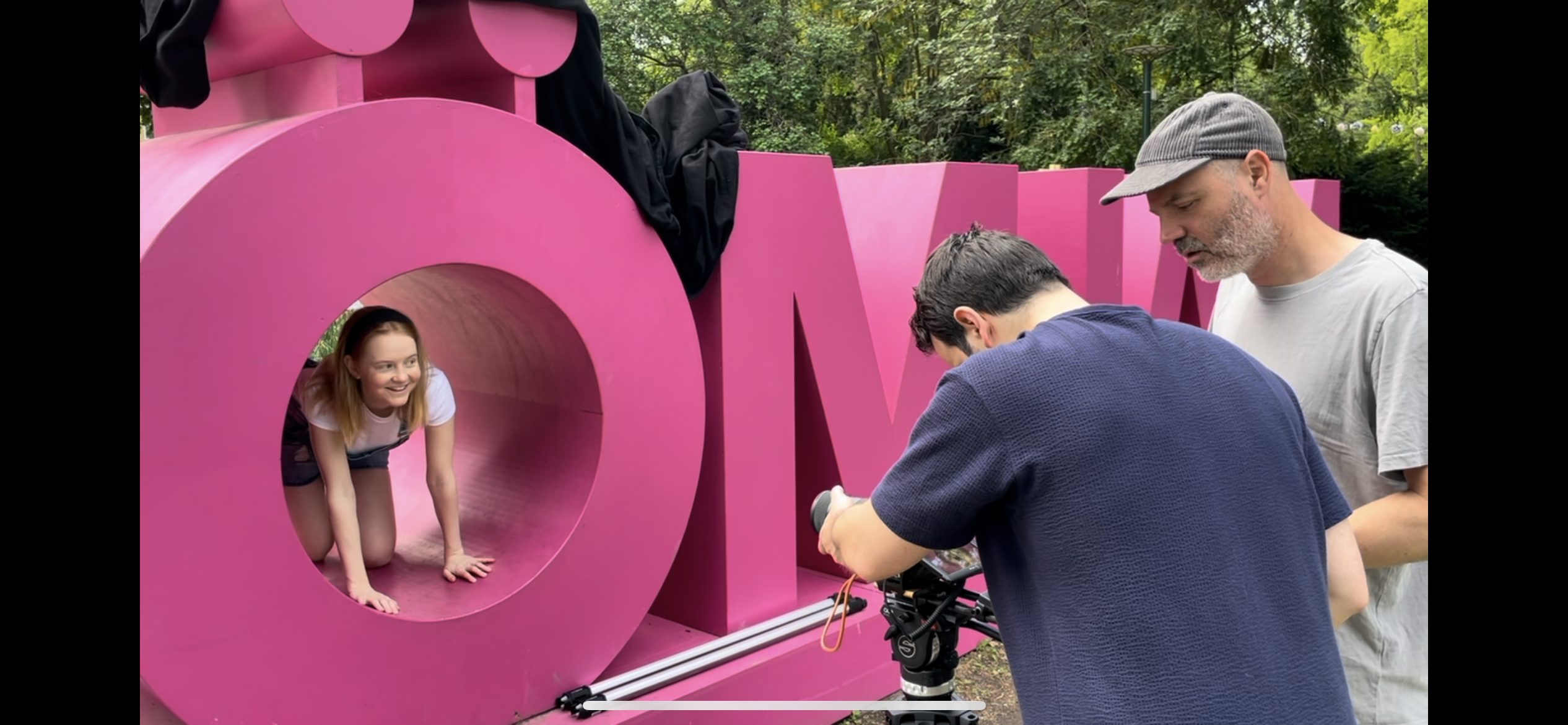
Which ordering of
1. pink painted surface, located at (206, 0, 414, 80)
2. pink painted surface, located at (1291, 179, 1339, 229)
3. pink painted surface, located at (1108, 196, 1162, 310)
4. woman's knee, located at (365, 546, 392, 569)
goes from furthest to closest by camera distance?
pink painted surface, located at (1291, 179, 1339, 229) < pink painted surface, located at (1108, 196, 1162, 310) < woman's knee, located at (365, 546, 392, 569) < pink painted surface, located at (206, 0, 414, 80)

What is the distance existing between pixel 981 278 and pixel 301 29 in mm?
1809

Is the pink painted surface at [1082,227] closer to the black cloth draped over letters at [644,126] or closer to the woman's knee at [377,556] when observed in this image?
the black cloth draped over letters at [644,126]

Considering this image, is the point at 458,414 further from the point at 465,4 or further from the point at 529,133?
the point at 465,4

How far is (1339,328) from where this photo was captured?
2.31 m

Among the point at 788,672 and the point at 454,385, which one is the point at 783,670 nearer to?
the point at 788,672

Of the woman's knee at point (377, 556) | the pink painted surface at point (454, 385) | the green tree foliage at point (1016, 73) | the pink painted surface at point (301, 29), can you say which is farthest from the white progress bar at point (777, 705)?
the green tree foliage at point (1016, 73)

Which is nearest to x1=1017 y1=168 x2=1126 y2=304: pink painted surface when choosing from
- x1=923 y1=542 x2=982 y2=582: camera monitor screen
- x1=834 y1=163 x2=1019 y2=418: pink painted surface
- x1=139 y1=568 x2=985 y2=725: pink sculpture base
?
x1=834 y1=163 x2=1019 y2=418: pink painted surface

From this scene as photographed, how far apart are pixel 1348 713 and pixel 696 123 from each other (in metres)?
2.75

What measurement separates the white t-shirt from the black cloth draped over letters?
0.83 m

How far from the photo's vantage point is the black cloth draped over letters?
2973mm

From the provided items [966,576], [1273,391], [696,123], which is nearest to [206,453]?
[966,576]

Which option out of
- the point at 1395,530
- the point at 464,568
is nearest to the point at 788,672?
the point at 464,568

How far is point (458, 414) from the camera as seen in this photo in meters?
4.25

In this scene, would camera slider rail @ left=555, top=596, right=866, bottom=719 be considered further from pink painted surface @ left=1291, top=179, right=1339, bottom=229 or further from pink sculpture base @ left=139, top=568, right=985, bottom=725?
pink painted surface @ left=1291, top=179, right=1339, bottom=229
